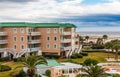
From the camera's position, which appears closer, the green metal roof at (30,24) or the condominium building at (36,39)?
the condominium building at (36,39)

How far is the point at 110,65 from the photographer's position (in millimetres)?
57625

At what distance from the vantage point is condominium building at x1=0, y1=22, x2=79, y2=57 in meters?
75.6

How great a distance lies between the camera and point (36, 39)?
81.1m

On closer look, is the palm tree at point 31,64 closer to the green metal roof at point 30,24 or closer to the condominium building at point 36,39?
the condominium building at point 36,39

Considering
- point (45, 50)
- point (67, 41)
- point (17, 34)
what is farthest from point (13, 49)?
point (67, 41)

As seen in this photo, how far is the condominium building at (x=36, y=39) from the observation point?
248ft

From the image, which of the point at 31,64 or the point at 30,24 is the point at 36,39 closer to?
the point at 30,24

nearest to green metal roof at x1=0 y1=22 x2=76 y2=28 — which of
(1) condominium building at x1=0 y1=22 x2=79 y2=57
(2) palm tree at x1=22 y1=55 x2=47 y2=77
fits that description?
(1) condominium building at x1=0 y1=22 x2=79 y2=57

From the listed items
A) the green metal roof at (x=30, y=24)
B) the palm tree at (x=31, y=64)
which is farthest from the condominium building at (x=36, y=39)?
the palm tree at (x=31, y=64)

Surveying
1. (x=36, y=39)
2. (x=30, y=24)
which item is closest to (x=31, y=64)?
(x=30, y=24)

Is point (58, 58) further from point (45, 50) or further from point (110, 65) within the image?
point (110, 65)

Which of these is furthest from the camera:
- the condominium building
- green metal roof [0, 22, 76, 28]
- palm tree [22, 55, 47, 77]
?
green metal roof [0, 22, 76, 28]

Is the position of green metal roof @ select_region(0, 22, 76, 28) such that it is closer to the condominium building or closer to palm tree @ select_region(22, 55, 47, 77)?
the condominium building

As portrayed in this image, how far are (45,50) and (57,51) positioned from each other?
3.27m
